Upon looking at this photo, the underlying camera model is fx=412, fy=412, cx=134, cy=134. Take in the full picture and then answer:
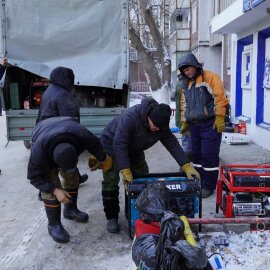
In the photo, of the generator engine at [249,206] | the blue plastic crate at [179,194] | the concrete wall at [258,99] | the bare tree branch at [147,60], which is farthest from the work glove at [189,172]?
the bare tree branch at [147,60]

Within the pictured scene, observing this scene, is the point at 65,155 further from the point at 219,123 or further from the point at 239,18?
the point at 239,18

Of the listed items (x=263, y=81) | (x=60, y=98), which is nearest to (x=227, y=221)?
(x=60, y=98)

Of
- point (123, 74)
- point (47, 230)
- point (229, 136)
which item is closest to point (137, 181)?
point (47, 230)

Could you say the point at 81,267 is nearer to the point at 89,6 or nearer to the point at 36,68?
the point at 36,68

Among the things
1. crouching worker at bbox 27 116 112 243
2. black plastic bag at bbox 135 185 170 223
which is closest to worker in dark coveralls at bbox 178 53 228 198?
crouching worker at bbox 27 116 112 243

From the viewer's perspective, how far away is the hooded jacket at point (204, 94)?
4676 millimetres

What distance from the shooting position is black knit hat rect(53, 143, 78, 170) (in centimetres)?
325

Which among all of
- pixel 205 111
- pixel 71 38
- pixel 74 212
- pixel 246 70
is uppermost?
pixel 71 38

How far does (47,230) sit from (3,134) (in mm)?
7727

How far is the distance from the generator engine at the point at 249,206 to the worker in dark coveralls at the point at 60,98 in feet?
7.45

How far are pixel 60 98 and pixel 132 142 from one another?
1497 mm

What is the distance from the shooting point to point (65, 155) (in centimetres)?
325

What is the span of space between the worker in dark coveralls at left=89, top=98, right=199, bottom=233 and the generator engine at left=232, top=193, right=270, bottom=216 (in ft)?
1.48

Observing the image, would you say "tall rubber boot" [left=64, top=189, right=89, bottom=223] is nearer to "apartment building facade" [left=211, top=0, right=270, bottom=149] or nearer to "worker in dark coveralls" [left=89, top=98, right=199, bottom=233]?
"worker in dark coveralls" [left=89, top=98, right=199, bottom=233]
